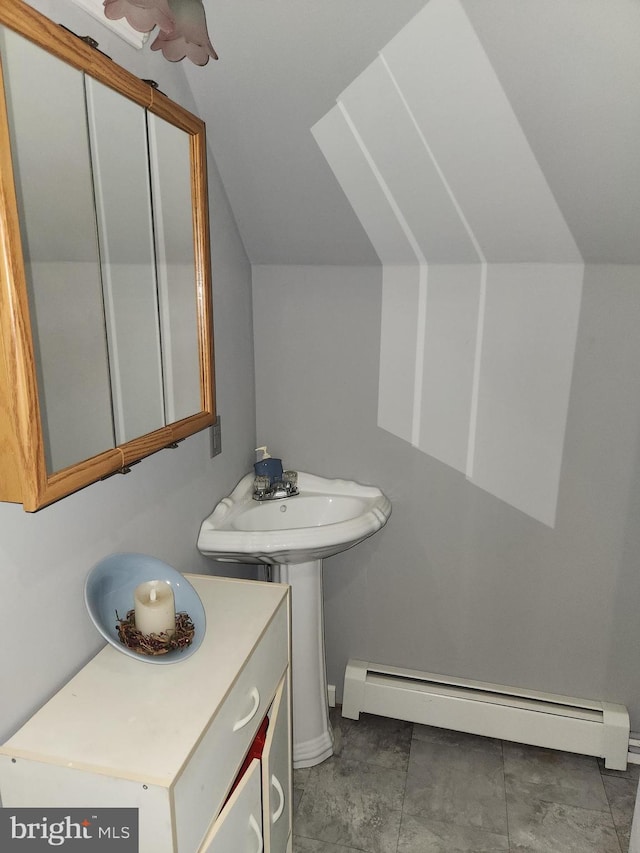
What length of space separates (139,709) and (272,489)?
1052 mm

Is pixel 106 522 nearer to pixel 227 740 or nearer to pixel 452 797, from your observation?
pixel 227 740

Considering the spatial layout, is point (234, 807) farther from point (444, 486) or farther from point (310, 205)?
point (310, 205)

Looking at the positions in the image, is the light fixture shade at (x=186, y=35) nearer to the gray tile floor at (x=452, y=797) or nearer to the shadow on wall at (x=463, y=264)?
the shadow on wall at (x=463, y=264)

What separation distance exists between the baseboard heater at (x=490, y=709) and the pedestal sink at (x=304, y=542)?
0.73 ft

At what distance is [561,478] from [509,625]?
22.5 inches

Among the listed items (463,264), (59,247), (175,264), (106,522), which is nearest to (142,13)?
(59,247)

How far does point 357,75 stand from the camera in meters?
1.44

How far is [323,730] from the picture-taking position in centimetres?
207

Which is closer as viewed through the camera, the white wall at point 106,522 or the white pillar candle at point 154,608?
the white wall at point 106,522

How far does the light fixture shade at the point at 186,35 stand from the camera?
97 centimetres

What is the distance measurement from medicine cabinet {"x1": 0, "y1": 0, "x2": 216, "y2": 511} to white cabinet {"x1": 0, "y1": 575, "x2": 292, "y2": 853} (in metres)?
0.40

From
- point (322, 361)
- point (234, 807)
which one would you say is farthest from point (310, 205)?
point (234, 807)

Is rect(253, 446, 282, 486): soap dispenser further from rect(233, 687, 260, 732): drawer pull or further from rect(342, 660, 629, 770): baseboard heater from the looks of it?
rect(233, 687, 260, 732): drawer pull

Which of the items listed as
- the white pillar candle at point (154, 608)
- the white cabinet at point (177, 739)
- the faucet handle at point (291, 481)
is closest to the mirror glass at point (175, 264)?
the white pillar candle at point (154, 608)
